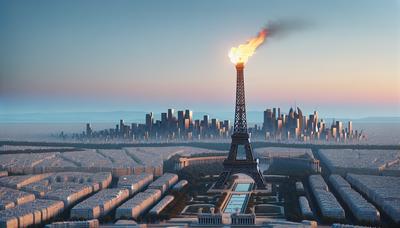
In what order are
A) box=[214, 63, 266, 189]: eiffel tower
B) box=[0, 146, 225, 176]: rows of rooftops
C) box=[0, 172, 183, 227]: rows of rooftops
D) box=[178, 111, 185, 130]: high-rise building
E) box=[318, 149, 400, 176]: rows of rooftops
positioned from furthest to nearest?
box=[178, 111, 185, 130]: high-rise building, box=[0, 146, 225, 176]: rows of rooftops, box=[318, 149, 400, 176]: rows of rooftops, box=[214, 63, 266, 189]: eiffel tower, box=[0, 172, 183, 227]: rows of rooftops

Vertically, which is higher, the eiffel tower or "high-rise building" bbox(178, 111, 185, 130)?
"high-rise building" bbox(178, 111, 185, 130)

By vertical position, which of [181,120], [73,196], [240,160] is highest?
[181,120]

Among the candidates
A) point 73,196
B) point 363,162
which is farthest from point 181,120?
point 73,196

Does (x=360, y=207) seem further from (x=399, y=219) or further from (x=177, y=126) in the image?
(x=177, y=126)

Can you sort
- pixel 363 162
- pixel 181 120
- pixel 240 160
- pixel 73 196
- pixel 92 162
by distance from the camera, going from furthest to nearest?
pixel 181 120 → pixel 92 162 → pixel 363 162 → pixel 240 160 → pixel 73 196

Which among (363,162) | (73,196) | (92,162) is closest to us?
(73,196)

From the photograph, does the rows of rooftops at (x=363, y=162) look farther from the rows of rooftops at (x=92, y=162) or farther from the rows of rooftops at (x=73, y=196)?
the rows of rooftops at (x=92, y=162)

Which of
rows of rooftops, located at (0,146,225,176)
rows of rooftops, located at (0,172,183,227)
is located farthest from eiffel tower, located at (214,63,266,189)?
rows of rooftops, located at (0,146,225,176)

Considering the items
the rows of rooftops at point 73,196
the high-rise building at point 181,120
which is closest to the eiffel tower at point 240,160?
the rows of rooftops at point 73,196

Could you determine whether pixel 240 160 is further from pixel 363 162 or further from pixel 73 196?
pixel 363 162

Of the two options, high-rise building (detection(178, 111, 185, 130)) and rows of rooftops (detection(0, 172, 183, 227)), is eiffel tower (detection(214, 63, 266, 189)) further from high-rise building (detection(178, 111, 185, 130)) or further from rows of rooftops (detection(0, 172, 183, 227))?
high-rise building (detection(178, 111, 185, 130))

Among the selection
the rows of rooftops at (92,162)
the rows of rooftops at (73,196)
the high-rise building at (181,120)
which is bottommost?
the rows of rooftops at (73,196)

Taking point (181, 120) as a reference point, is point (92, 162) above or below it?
below
